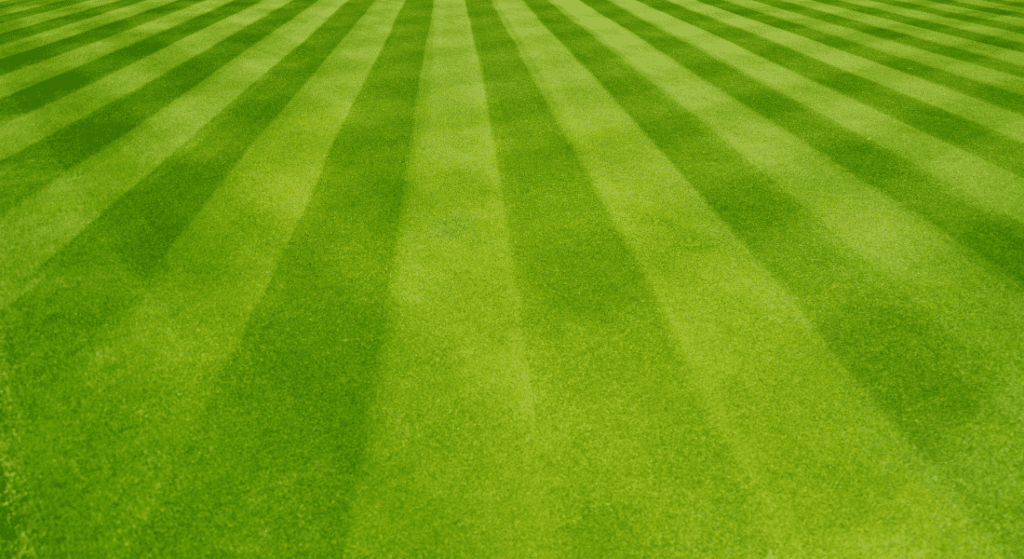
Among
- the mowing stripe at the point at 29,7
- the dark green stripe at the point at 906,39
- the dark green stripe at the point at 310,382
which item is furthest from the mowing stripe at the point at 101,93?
the dark green stripe at the point at 906,39

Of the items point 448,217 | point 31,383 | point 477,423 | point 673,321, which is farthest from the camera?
point 448,217

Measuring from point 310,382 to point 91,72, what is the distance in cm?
823

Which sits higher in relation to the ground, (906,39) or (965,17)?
(965,17)

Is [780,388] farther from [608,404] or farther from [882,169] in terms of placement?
[882,169]

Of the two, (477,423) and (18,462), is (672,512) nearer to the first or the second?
(477,423)

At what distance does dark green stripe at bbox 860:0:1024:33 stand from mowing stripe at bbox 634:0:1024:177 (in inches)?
66.4

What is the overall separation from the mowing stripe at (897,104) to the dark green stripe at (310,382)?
20.5 ft

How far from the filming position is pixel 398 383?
11.7 feet

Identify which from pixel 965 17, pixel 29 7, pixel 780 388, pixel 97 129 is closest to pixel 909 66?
pixel 965 17

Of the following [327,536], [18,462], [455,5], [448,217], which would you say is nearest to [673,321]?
[448,217]

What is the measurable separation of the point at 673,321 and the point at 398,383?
197cm

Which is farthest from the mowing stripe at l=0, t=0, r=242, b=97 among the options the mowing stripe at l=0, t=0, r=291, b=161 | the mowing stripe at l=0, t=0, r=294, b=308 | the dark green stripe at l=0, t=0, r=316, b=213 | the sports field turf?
the dark green stripe at l=0, t=0, r=316, b=213

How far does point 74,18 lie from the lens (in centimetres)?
1184

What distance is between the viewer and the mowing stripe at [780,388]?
277 centimetres
